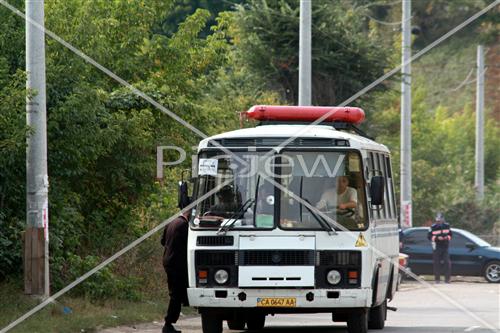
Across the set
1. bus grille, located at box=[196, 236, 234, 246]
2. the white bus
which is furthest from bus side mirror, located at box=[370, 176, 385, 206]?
bus grille, located at box=[196, 236, 234, 246]

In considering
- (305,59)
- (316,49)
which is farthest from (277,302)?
(316,49)

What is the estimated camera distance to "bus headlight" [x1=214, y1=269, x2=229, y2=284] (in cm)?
1638

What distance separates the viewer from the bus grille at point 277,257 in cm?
1627

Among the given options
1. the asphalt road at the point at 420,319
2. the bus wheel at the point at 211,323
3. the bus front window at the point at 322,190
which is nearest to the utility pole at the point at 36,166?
Answer: the asphalt road at the point at 420,319

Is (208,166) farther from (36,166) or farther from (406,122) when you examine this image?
(406,122)

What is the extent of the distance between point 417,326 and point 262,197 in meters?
4.41

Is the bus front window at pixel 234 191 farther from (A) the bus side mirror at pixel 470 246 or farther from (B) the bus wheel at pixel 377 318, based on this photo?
(A) the bus side mirror at pixel 470 246

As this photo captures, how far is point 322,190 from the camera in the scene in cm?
1666

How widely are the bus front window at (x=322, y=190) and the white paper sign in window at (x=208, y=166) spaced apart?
0.88 m

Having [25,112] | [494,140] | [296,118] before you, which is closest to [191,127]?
[296,118]

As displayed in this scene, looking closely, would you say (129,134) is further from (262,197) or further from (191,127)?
(262,197)

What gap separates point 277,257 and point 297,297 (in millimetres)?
552

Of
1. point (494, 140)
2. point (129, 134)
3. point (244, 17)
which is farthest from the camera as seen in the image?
point (494, 140)

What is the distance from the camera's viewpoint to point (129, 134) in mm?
21891
